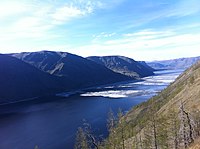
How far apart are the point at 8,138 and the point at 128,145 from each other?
75.5 meters

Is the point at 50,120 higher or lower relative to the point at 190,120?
lower

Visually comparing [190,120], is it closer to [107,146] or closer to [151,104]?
[107,146]

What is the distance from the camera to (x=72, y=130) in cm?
13762

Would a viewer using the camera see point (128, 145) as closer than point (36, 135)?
Yes

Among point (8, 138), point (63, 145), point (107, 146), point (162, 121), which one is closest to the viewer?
point (162, 121)

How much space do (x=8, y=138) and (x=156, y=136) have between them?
89.0 metres

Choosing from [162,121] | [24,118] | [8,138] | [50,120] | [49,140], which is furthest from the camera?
[24,118]

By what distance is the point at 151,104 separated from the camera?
13775cm

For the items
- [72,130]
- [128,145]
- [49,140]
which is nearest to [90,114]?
[72,130]

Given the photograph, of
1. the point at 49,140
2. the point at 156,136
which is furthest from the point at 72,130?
the point at 156,136

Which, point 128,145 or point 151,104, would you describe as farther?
point 151,104

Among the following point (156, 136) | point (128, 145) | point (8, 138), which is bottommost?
point (8, 138)

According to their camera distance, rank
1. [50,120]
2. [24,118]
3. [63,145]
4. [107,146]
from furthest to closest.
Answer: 1. [24,118]
2. [50,120]
3. [63,145]
4. [107,146]

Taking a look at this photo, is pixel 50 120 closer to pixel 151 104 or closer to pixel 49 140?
pixel 49 140
